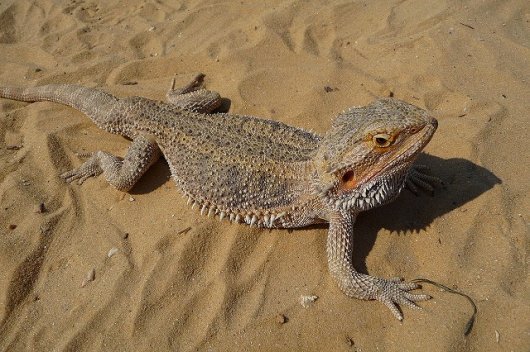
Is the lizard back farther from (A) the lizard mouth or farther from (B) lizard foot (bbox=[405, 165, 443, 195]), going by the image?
(B) lizard foot (bbox=[405, 165, 443, 195])

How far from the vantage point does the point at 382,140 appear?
315 cm

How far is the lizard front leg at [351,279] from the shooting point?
3.43m

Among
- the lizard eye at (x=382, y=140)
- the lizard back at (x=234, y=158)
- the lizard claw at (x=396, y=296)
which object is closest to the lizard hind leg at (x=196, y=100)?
the lizard back at (x=234, y=158)

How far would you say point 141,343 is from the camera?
3410 millimetres

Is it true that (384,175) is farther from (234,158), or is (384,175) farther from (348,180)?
(234,158)

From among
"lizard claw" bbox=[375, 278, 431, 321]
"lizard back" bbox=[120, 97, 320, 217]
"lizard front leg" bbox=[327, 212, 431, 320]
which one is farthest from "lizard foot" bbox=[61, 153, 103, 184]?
"lizard claw" bbox=[375, 278, 431, 321]

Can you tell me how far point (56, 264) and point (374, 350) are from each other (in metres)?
3.18

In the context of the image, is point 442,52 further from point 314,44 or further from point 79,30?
point 79,30

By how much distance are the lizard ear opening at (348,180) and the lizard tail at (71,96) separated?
2943mm

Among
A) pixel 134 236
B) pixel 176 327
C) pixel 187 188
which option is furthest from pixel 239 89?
pixel 176 327

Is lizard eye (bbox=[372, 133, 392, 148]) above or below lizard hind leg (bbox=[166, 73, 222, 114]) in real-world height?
above

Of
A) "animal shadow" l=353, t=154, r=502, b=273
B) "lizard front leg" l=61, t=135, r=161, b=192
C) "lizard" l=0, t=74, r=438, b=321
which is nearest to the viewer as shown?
"lizard" l=0, t=74, r=438, b=321

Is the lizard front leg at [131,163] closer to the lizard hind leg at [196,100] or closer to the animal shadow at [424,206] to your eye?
the lizard hind leg at [196,100]

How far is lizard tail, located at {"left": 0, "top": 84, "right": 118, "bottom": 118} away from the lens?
4797 millimetres
